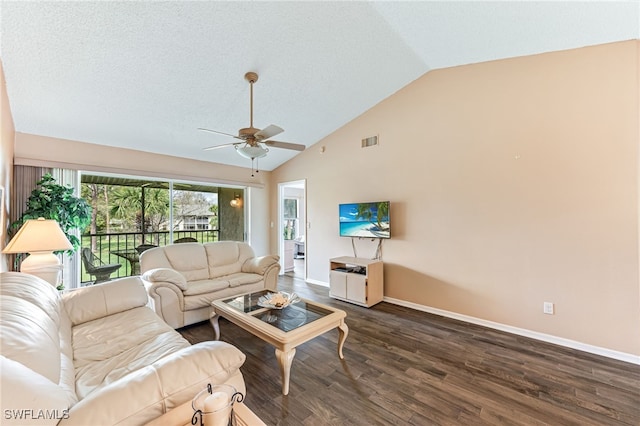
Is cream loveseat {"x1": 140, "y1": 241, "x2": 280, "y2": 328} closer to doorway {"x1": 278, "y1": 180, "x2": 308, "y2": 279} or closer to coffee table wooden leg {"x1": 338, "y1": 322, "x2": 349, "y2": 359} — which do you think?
doorway {"x1": 278, "y1": 180, "x2": 308, "y2": 279}

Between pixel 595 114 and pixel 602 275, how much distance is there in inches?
62.2

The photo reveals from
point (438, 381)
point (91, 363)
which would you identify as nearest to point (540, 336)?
point (438, 381)

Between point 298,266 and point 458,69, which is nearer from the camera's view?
point 458,69

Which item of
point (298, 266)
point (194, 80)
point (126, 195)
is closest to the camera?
point (194, 80)

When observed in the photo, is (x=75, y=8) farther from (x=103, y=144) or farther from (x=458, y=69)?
(x=458, y=69)

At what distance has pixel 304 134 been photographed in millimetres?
4695

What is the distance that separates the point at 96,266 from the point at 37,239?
189cm

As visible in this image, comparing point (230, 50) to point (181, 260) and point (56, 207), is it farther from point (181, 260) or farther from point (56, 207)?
point (56, 207)

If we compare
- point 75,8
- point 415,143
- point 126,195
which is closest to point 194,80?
point 75,8

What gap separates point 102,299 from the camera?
2.30 metres

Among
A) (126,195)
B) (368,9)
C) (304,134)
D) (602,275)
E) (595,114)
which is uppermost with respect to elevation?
(368,9)

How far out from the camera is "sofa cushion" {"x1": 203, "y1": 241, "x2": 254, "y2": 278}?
3.90 m

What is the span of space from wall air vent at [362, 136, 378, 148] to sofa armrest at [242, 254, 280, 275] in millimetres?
2352

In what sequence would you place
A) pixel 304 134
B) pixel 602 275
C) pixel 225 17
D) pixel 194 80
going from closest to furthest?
pixel 225 17 → pixel 602 275 → pixel 194 80 → pixel 304 134
